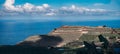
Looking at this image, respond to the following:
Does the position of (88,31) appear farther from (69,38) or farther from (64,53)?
(64,53)

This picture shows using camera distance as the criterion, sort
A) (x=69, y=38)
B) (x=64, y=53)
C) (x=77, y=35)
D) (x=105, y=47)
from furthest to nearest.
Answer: (x=77, y=35) → (x=69, y=38) → (x=64, y=53) → (x=105, y=47)

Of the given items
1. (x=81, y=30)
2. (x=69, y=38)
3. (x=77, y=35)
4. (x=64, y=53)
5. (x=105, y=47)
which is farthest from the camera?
(x=81, y=30)

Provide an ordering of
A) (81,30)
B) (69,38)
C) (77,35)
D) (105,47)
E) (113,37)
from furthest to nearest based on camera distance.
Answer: (81,30) → (77,35) → (69,38) → (113,37) → (105,47)

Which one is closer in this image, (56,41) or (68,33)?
(56,41)

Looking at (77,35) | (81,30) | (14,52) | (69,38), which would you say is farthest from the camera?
(81,30)

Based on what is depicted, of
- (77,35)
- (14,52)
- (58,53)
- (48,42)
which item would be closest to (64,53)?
(58,53)

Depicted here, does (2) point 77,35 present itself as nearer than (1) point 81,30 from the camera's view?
Yes

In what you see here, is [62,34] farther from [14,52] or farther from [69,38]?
[14,52]

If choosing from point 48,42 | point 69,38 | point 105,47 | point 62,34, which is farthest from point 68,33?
point 105,47
